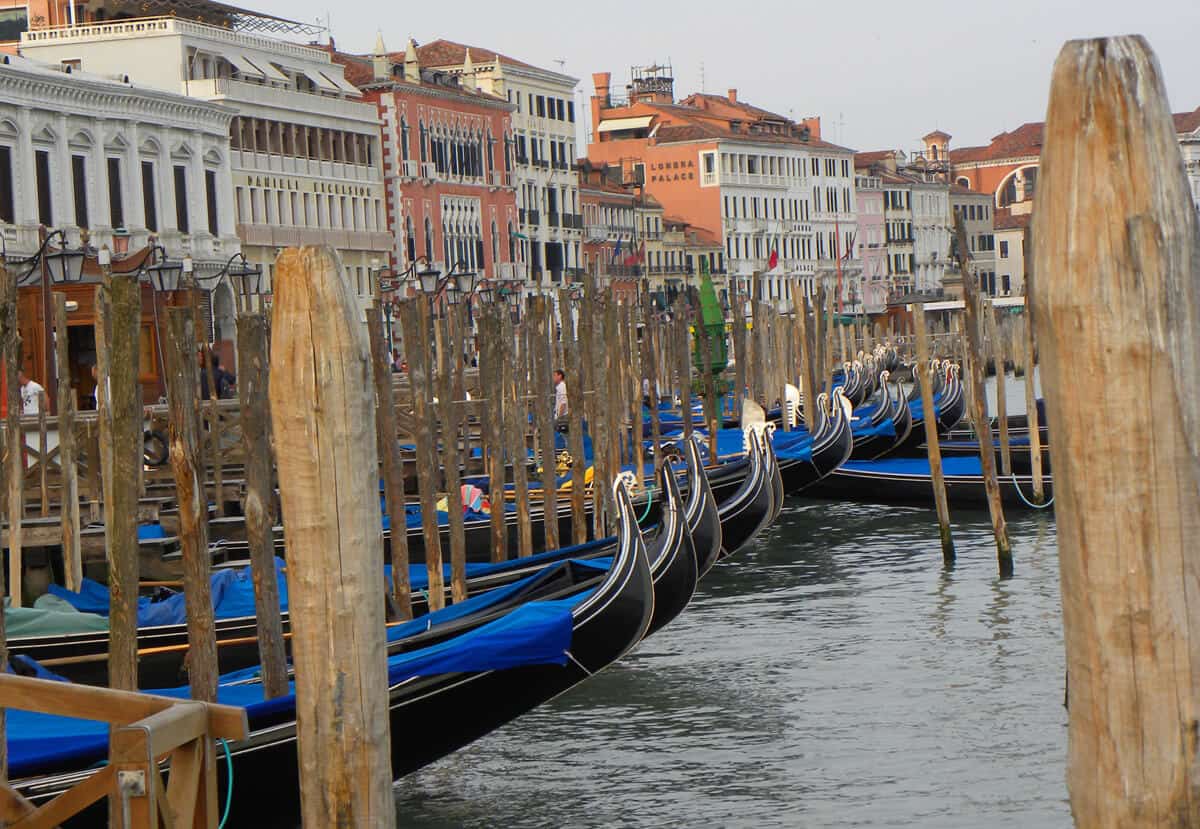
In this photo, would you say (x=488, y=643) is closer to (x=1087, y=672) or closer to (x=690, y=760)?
(x=690, y=760)

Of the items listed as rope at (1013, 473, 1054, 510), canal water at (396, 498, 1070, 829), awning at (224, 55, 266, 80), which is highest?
awning at (224, 55, 266, 80)

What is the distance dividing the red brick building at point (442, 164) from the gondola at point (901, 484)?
19.0 m

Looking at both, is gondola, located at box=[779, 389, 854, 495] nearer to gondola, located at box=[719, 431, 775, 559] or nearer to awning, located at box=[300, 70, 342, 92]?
gondola, located at box=[719, 431, 775, 559]

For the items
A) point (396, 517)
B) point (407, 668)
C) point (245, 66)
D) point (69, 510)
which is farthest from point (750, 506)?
point (245, 66)

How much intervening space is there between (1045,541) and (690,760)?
6.73 m

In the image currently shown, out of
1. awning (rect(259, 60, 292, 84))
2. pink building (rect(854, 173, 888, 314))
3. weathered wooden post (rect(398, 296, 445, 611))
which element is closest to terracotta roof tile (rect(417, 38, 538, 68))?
awning (rect(259, 60, 292, 84))

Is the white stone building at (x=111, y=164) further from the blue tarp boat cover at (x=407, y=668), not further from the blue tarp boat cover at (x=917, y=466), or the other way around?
the blue tarp boat cover at (x=407, y=668)

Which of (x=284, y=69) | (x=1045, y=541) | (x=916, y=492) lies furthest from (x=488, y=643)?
(x=284, y=69)

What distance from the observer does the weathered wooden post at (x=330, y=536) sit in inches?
145

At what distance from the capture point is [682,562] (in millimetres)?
7504

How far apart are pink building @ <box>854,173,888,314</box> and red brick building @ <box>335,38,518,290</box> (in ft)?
76.2

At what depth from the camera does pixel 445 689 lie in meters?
5.75

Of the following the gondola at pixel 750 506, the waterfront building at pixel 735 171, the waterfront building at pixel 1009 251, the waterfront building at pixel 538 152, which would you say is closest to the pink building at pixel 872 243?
the waterfront building at pixel 735 171

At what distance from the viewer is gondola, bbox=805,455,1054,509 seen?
585 inches
